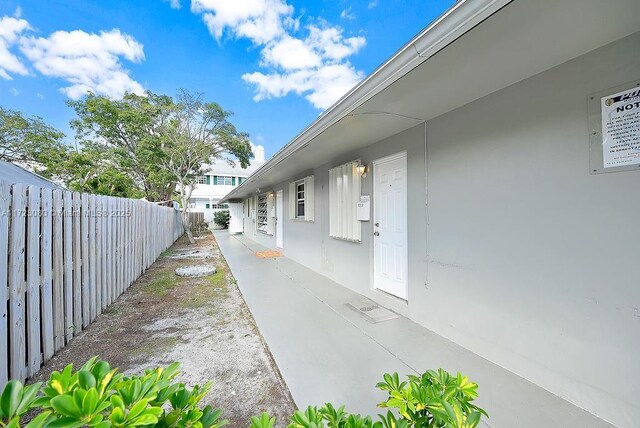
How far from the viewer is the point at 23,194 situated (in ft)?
7.55

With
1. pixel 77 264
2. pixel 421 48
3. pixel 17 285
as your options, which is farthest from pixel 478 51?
pixel 77 264

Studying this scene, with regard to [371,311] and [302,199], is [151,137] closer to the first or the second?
[302,199]

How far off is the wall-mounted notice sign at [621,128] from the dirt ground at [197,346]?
2.79 metres

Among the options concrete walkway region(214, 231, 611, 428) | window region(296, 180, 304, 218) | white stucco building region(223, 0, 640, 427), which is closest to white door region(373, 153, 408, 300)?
white stucco building region(223, 0, 640, 427)

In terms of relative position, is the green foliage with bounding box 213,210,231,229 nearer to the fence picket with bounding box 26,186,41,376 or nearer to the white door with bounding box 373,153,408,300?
the white door with bounding box 373,153,408,300

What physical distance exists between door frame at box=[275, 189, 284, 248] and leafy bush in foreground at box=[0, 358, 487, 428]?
8223mm

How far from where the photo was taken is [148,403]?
0.72 m

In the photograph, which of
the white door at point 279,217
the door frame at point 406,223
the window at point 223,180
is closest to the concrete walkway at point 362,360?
the door frame at point 406,223

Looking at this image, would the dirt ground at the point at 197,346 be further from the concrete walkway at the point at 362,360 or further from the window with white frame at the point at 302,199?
the window with white frame at the point at 302,199

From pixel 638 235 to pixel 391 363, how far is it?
1.98 meters

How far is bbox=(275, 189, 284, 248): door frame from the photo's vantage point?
9087 millimetres

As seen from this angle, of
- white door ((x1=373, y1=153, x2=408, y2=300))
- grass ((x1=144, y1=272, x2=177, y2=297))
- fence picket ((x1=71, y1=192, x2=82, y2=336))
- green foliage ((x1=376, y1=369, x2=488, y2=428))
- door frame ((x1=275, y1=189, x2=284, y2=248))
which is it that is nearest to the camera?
green foliage ((x1=376, y1=369, x2=488, y2=428))

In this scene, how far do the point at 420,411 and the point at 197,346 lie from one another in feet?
8.85

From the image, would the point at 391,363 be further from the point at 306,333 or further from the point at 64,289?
the point at 64,289
